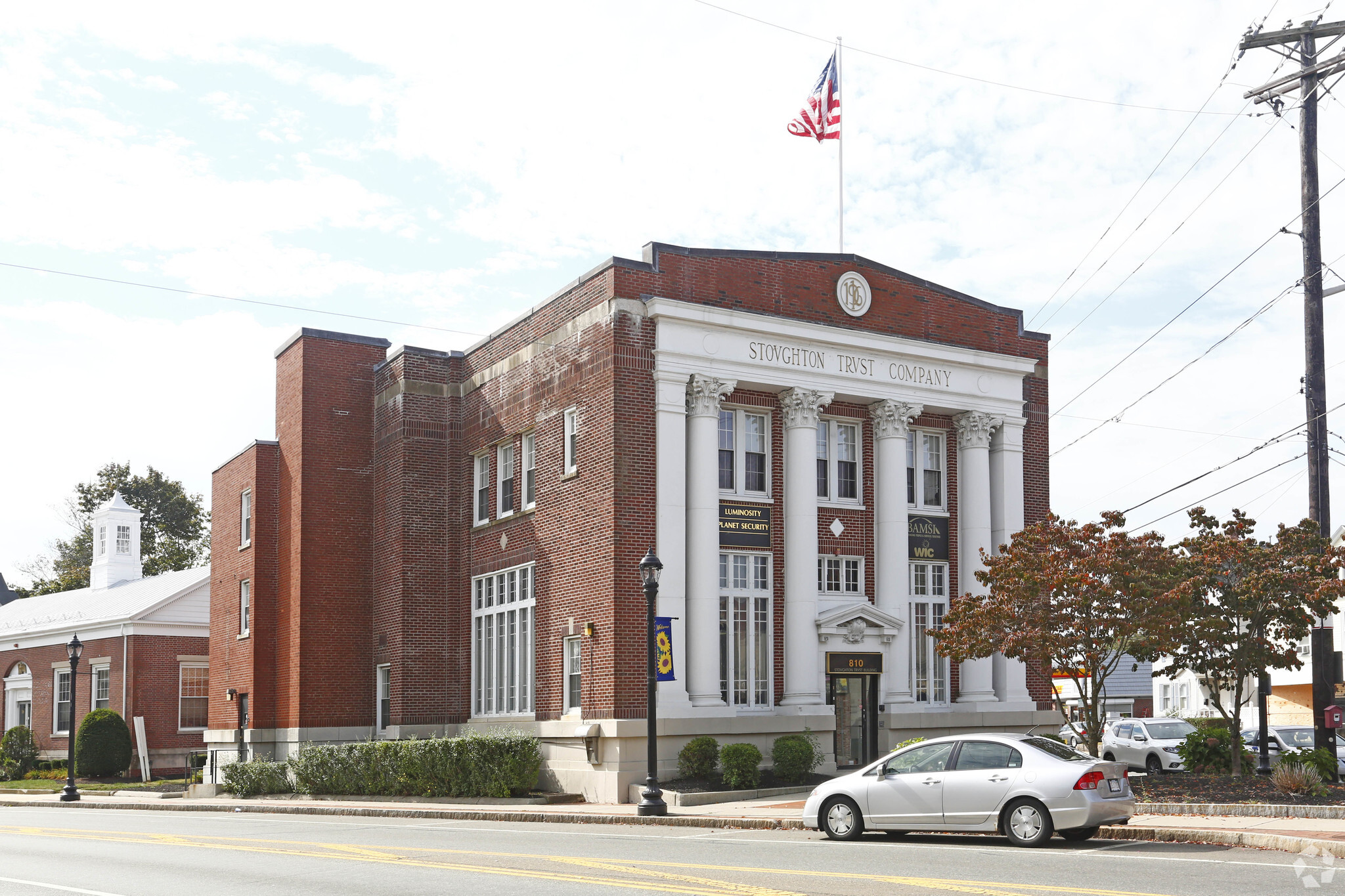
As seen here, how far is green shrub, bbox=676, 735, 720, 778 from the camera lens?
84.1ft

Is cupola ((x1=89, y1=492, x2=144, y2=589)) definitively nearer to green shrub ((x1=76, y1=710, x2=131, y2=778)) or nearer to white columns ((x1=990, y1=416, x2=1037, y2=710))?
green shrub ((x1=76, y1=710, x2=131, y2=778))

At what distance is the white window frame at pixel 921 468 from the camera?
30891mm

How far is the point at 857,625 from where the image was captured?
28828mm

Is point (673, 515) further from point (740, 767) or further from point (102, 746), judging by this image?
point (102, 746)

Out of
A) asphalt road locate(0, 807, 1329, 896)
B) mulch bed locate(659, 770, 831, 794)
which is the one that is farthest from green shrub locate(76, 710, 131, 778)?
mulch bed locate(659, 770, 831, 794)

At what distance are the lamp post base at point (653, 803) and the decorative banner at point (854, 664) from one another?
23.0 ft

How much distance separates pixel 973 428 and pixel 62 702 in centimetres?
4081

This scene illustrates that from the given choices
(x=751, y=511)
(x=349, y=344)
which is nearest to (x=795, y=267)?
(x=751, y=511)

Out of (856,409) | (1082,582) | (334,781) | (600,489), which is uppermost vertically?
(856,409)

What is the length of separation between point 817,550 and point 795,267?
6275 millimetres

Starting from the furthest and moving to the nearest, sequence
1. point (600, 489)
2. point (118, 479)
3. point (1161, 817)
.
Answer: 1. point (118, 479)
2. point (600, 489)
3. point (1161, 817)

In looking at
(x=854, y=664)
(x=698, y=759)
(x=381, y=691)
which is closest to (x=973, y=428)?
(x=854, y=664)

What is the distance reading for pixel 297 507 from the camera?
117 feet

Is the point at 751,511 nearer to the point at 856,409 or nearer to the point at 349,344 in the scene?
the point at 856,409
